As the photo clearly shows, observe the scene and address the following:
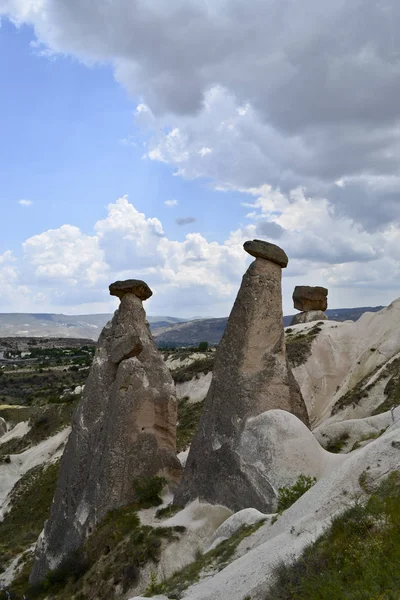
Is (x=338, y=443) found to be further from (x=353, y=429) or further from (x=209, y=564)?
(x=209, y=564)

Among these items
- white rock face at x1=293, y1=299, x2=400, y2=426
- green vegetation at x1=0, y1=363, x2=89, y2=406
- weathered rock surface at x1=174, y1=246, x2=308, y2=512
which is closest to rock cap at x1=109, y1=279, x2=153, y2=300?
weathered rock surface at x1=174, y1=246, x2=308, y2=512

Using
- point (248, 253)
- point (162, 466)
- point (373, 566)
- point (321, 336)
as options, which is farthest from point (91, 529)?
point (321, 336)

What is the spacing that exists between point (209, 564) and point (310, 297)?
3494 centimetres

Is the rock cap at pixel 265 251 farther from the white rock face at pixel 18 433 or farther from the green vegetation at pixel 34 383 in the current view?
the green vegetation at pixel 34 383

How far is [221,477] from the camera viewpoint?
12.1 m

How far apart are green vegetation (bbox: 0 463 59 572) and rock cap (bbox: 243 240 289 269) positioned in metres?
13.0

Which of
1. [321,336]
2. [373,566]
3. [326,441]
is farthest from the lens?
[321,336]

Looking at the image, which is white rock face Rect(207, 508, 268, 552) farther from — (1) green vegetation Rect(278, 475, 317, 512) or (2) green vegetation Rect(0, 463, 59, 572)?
(2) green vegetation Rect(0, 463, 59, 572)

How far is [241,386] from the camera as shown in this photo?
12.7 m

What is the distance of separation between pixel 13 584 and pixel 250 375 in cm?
975

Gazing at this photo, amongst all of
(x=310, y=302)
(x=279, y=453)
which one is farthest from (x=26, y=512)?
(x=310, y=302)

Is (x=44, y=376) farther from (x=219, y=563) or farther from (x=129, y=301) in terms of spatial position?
(x=219, y=563)

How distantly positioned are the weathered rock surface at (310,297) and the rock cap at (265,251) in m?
28.8

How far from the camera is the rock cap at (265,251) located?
13359 millimetres
